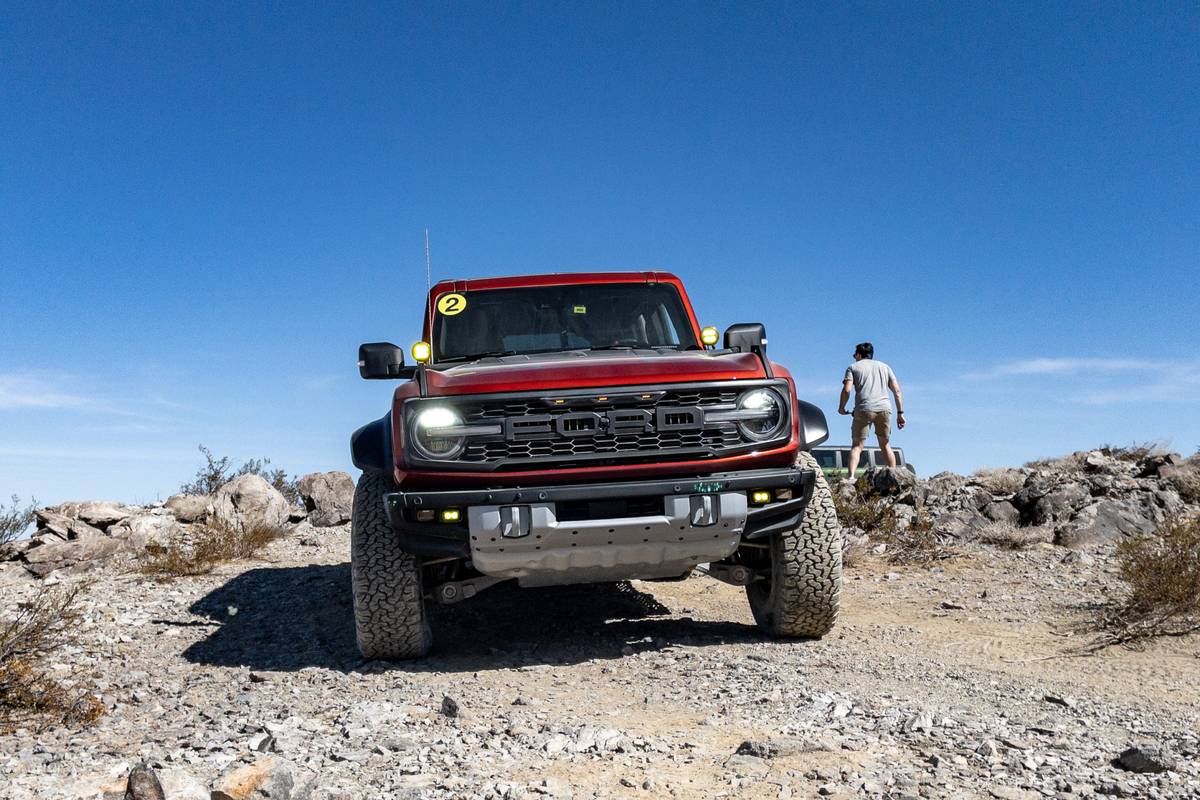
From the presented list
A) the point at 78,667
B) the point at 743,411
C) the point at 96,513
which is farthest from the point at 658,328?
the point at 96,513

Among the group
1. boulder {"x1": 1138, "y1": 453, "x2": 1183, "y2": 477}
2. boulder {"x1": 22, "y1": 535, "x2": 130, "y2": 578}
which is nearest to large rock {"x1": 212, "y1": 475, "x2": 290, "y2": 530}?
boulder {"x1": 22, "y1": 535, "x2": 130, "y2": 578}

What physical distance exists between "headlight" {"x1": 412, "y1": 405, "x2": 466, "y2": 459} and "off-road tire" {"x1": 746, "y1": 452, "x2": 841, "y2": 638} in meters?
1.91

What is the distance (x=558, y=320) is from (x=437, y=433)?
1.72m

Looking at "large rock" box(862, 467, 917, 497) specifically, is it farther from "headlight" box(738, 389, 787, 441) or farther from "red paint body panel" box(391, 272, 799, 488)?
"red paint body panel" box(391, 272, 799, 488)

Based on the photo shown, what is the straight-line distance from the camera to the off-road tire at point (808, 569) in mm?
5691

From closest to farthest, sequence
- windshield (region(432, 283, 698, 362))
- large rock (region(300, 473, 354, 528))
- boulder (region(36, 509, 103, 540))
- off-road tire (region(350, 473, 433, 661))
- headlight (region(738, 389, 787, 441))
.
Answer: headlight (region(738, 389, 787, 441)) → off-road tire (region(350, 473, 433, 661)) → windshield (region(432, 283, 698, 362)) → boulder (region(36, 509, 103, 540)) → large rock (region(300, 473, 354, 528))

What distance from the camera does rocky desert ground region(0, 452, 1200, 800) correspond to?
3.46 metres

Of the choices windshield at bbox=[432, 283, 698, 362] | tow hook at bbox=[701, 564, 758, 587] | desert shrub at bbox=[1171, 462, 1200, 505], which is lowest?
tow hook at bbox=[701, 564, 758, 587]

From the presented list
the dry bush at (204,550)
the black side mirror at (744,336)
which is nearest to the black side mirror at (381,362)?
the black side mirror at (744,336)

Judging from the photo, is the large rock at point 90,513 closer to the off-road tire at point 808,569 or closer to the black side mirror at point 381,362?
the black side mirror at point 381,362

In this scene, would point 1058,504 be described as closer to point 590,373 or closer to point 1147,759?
point 590,373

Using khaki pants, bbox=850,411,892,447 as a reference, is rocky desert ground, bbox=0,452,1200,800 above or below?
below

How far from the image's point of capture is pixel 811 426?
5.79 metres

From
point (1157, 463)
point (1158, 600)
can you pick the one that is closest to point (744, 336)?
point (1158, 600)
